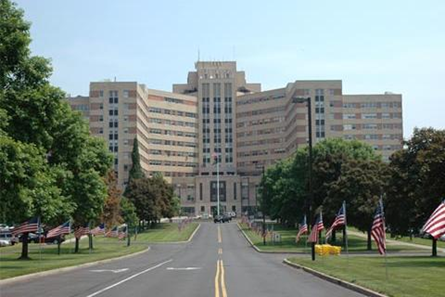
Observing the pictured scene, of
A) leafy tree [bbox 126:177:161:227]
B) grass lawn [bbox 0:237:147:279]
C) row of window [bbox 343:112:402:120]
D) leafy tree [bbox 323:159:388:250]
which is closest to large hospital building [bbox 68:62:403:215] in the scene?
row of window [bbox 343:112:402:120]

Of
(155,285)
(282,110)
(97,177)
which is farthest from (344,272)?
(282,110)

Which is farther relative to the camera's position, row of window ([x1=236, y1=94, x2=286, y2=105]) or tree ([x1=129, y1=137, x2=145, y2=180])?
row of window ([x1=236, y1=94, x2=286, y2=105])

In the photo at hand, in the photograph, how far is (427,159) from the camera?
131ft

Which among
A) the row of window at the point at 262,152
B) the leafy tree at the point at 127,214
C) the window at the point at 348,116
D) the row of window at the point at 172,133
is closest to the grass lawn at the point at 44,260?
the leafy tree at the point at 127,214

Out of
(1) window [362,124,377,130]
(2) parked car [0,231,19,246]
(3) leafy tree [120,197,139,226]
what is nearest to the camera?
(2) parked car [0,231,19,246]

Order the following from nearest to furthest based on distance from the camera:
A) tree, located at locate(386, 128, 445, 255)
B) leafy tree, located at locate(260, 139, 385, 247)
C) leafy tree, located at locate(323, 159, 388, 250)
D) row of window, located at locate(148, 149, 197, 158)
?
tree, located at locate(386, 128, 445, 255), leafy tree, located at locate(323, 159, 388, 250), leafy tree, located at locate(260, 139, 385, 247), row of window, located at locate(148, 149, 197, 158)

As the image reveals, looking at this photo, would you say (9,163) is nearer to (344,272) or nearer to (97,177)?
(344,272)

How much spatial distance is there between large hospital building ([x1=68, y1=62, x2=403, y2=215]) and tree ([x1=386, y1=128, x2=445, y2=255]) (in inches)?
4192

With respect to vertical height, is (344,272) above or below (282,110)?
below

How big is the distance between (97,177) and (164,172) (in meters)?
131

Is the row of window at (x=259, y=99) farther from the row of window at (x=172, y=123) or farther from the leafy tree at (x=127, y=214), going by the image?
the leafy tree at (x=127, y=214)

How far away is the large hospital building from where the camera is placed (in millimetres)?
163825

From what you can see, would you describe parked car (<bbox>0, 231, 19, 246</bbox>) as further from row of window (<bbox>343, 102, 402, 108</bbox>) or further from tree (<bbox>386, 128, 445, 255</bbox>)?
row of window (<bbox>343, 102, 402, 108</bbox>)

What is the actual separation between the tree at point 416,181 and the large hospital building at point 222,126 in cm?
10649
